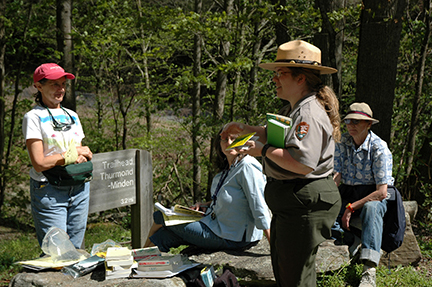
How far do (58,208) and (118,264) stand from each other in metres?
0.83

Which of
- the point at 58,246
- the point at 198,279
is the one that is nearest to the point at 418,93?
the point at 198,279

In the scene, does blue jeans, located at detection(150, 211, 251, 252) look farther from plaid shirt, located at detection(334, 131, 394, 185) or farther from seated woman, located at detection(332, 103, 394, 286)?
plaid shirt, located at detection(334, 131, 394, 185)

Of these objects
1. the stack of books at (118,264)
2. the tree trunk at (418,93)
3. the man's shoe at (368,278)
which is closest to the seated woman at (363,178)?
the man's shoe at (368,278)

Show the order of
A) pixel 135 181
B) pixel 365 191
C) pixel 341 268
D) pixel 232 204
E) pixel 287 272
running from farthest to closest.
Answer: pixel 135 181, pixel 365 191, pixel 341 268, pixel 232 204, pixel 287 272

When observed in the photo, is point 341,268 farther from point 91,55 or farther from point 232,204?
point 91,55

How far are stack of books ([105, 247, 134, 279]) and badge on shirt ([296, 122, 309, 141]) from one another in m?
1.59

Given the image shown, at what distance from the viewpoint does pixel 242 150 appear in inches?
96.3

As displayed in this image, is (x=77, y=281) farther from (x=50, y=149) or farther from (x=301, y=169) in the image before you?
(x=301, y=169)

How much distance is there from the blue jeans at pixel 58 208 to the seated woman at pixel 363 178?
2.48 meters

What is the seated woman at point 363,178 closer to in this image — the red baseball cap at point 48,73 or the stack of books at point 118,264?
the stack of books at point 118,264

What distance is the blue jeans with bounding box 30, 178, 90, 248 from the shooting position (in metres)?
3.49

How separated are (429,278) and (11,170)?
7400 mm

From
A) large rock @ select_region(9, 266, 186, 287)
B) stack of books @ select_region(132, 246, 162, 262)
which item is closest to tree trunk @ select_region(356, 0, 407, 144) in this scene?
stack of books @ select_region(132, 246, 162, 262)

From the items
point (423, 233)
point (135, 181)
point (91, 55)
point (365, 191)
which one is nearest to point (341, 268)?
point (365, 191)
